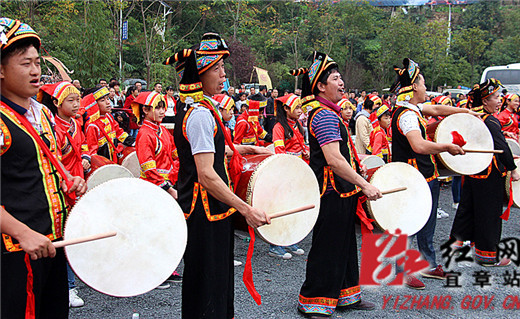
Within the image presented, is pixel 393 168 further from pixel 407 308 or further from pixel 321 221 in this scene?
pixel 407 308

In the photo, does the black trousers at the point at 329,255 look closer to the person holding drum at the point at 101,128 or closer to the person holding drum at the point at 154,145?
the person holding drum at the point at 154,145

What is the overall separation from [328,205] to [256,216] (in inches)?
45.9

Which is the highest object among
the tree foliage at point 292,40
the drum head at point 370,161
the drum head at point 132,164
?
the tree foliage at point 292,40

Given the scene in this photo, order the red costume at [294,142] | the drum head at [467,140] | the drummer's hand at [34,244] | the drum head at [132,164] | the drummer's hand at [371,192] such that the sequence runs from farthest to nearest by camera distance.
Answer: the red costume at [294,142], the drum head at [132,164], the drum head at [467,140], the drummer's hand at [371,192], the drummer's hand at [34,244]

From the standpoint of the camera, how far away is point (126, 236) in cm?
251

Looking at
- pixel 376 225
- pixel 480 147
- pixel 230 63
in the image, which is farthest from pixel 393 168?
pixel 230 63

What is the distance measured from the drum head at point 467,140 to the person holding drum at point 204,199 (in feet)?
9.16

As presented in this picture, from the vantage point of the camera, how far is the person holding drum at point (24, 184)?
2.13 meters

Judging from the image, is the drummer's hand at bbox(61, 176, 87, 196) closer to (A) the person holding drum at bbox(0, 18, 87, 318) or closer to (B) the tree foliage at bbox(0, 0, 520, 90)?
(A) the person holding drum at bbox(0, 18, 87, 318)

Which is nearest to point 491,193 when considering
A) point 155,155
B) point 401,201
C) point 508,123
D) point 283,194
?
point 401,201

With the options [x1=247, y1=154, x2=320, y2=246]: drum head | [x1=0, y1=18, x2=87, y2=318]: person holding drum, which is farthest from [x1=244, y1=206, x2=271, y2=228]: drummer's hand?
[x1=0, y1=18, x2=87, y2=318]: person holding drum

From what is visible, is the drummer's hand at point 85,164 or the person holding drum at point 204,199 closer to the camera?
the person holding drum at point 204,199

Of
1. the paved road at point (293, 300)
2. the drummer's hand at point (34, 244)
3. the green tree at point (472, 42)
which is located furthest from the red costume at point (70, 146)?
the green tree at point (472, 42)

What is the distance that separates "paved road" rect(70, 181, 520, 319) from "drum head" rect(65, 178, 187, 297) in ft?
4.93
